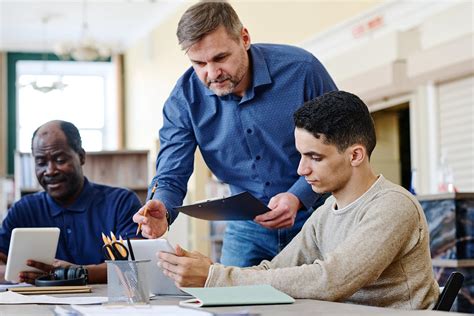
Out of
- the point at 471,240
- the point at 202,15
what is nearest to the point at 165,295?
the point at 202,15

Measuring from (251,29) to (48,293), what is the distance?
21.9 ft

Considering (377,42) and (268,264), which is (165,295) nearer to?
(268,264)

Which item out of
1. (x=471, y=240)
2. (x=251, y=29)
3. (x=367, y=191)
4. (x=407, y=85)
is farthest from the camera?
(x=251, y=29)

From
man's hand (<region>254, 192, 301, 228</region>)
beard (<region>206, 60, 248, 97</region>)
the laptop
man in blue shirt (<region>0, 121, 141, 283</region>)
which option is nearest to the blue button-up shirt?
beard (<region>206, 60, 248, 97</region>)

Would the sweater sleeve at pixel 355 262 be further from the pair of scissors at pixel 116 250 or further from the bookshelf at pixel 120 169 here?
the bookshelf at pixel 120 169

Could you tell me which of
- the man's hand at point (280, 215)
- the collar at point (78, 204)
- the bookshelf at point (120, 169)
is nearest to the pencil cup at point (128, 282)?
the man's hand at point (280, 215)

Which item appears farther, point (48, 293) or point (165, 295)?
point (48, 293)

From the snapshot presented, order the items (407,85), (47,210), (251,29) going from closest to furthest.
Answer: (47,210) < (407,85) < (251,29)

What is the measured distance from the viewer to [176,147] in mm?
2615

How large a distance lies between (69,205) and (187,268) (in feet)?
4.23

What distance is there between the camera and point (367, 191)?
5.99ft

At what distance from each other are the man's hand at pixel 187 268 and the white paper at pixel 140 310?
0.37 feet

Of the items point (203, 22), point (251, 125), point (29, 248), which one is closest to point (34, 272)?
point (29, 248)

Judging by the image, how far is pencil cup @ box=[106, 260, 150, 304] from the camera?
1695 mm
